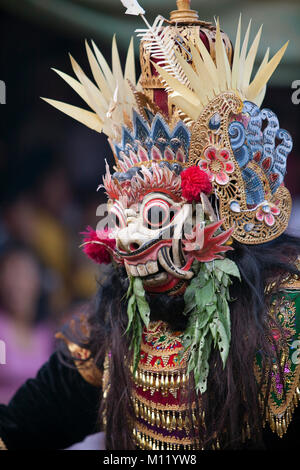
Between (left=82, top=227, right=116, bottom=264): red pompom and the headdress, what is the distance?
4.1 inches

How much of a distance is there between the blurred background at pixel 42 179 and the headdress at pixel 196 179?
4.68 feet

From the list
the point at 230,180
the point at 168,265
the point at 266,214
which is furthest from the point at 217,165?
the point at 168,265

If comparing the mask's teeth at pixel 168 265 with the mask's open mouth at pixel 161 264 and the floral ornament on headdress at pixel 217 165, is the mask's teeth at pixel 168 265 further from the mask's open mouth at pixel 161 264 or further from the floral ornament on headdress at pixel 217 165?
the floral ornament on headdress at pixel 217 165

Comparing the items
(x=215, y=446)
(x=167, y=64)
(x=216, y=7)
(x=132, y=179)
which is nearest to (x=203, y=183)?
(x=132, y=179)

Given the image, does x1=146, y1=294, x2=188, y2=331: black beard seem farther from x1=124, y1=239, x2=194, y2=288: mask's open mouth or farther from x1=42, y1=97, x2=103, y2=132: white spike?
x1=42, y1=97, x2=103, y2=132: white spike

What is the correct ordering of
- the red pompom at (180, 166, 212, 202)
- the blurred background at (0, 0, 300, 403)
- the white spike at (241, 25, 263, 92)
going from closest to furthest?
1. the red pompom at (180, 166, 212, 202)
2. the white spike at (241, 25, 263, 92)
3. the blurred background at (0, 0, 300, 403)

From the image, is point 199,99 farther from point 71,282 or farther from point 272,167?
point 71,282

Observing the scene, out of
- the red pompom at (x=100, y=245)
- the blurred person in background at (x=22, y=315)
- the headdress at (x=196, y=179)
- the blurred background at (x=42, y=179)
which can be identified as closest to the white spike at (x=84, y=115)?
the headdress at (x=196, y=179)

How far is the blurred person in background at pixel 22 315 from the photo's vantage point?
352 cm

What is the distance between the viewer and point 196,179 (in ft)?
5.74

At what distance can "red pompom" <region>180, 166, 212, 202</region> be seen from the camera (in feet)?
5.73

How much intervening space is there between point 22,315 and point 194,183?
6.94ft

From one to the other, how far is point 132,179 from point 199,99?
0.30 meters

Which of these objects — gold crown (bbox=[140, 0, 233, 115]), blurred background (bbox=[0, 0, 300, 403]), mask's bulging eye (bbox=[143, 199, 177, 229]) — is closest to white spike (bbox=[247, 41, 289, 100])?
gold crown (bbox=[140, 0, 233, 115])
